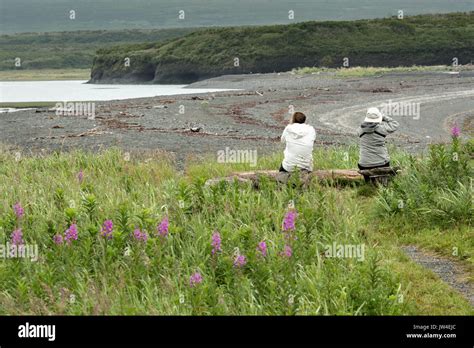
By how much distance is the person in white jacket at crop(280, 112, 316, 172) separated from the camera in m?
13.8

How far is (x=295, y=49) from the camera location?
307 feet

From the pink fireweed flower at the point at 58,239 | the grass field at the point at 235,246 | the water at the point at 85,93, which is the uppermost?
the pink fireweed flower at the point at 58,239

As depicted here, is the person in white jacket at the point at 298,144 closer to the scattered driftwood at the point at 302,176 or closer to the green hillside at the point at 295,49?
the scattered driftwood at the point at 302,176

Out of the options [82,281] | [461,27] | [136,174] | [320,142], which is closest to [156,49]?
[461,27]

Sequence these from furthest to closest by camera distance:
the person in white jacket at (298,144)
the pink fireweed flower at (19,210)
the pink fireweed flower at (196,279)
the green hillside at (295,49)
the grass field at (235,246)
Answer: the green hillside at (295,49) → the person in white jacket at (298,144) → the pink fireweed flower at (19,210) → the grass field at (235,246) → the pink fireweed flower at (196,279)

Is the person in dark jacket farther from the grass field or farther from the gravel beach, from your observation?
the gravel beach

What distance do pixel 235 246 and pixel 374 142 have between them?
18.2 feet

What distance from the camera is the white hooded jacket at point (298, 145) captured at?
45.3 ft

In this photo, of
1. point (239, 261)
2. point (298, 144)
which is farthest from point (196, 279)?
point (298, 144)

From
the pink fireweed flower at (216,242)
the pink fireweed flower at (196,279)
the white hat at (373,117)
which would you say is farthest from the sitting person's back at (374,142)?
the pink fireweed flower at (196,279)

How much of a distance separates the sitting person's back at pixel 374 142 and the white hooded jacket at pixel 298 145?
0.99 m

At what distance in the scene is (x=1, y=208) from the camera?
12.3 metres

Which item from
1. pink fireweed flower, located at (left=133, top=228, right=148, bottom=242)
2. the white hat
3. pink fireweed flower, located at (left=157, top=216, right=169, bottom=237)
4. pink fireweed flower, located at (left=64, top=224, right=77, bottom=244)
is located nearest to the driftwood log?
the white hat

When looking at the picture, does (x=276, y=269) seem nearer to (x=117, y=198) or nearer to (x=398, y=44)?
(x=117, y=198)
